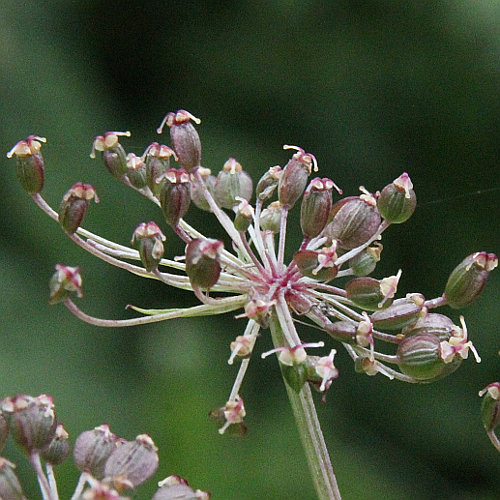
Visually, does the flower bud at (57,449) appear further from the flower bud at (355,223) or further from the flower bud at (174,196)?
the flower bud at (355,223)

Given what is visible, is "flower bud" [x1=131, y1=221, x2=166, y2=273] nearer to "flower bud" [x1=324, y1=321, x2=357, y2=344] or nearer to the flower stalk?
the flower stalk

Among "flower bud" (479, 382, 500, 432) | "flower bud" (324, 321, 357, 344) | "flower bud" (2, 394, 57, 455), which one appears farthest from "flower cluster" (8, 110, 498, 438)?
"flower bud" (2, 394, 57, 455)

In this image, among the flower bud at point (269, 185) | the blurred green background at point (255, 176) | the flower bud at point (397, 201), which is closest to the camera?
the flower bud at point (397, 201)

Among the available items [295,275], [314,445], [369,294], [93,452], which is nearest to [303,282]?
[295,275]

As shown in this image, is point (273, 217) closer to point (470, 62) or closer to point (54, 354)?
point (54, 354)

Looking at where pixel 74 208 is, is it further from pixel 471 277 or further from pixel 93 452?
pixel 471 277

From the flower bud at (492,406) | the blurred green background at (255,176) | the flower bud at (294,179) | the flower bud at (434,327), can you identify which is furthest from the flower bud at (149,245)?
the blurred green background at (255,176)

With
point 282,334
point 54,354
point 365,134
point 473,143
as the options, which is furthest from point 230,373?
point 282,334
